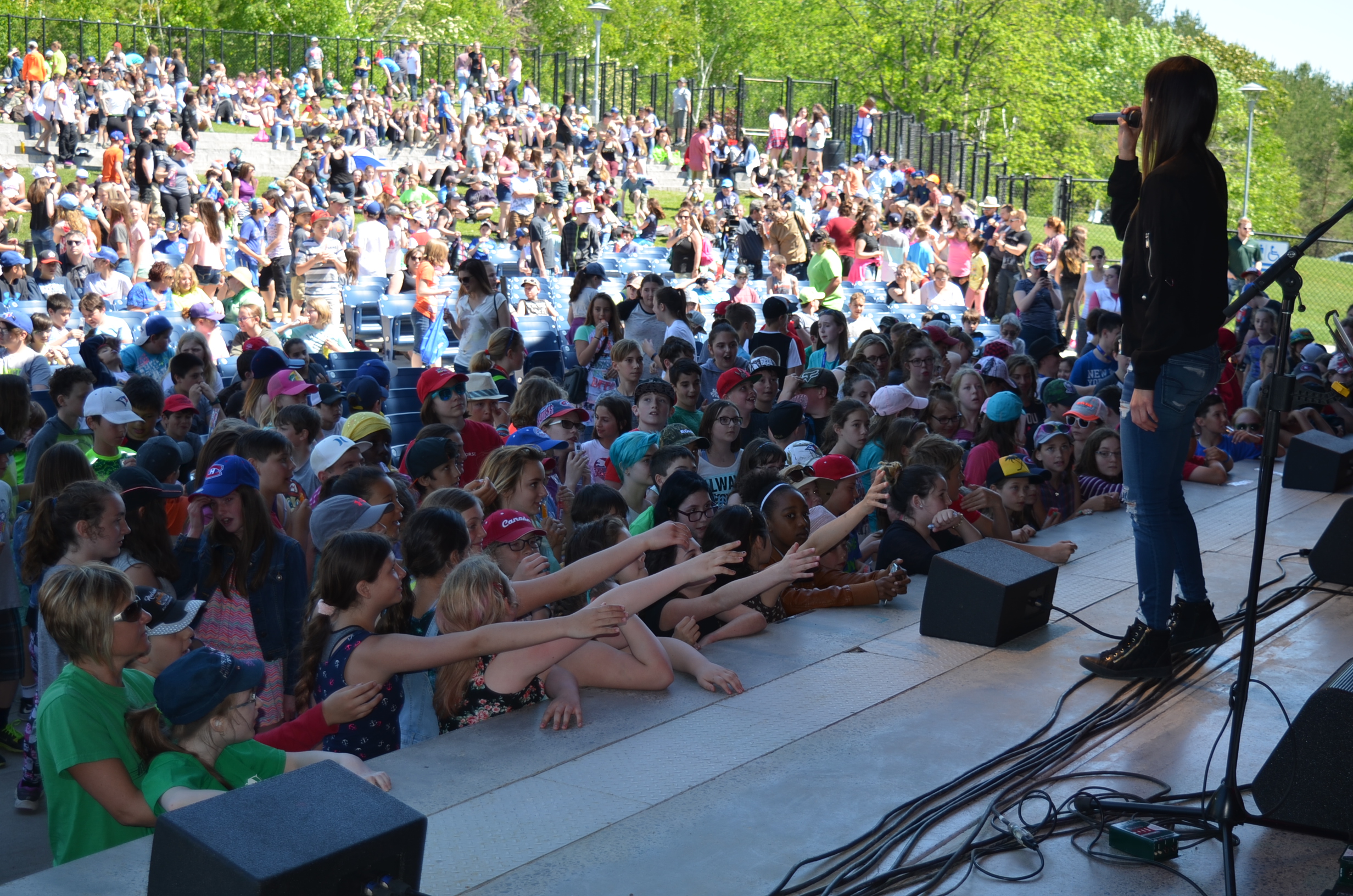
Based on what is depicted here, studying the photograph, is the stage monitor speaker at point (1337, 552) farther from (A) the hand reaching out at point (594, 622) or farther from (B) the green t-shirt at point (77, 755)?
(B) the green t-shirt at point (77, 755)

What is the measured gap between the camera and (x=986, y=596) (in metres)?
5.27

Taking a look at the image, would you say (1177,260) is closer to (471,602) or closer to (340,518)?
(471,602)

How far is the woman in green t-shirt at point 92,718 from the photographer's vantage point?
362cm

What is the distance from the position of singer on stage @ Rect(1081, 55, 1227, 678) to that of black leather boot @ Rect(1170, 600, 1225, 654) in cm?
4

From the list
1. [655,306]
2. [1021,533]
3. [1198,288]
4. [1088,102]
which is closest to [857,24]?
[1088,102]

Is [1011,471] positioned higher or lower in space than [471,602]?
lower

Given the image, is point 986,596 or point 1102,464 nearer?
point 986,596

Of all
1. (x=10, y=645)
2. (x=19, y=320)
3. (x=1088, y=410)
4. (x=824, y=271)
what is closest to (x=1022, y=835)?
(x=10, y=645)

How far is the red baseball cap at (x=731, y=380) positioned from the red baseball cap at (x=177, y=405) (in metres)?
3.51

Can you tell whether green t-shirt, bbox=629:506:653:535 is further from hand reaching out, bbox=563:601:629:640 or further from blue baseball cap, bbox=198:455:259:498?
hand reaching out, bbox=563:601:629:640

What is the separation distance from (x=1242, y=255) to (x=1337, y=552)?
14612mm

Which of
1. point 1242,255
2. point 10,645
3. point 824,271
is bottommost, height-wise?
point 10,645

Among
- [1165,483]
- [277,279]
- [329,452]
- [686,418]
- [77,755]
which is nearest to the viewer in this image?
[77,755]

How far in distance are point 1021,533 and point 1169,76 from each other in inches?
146
